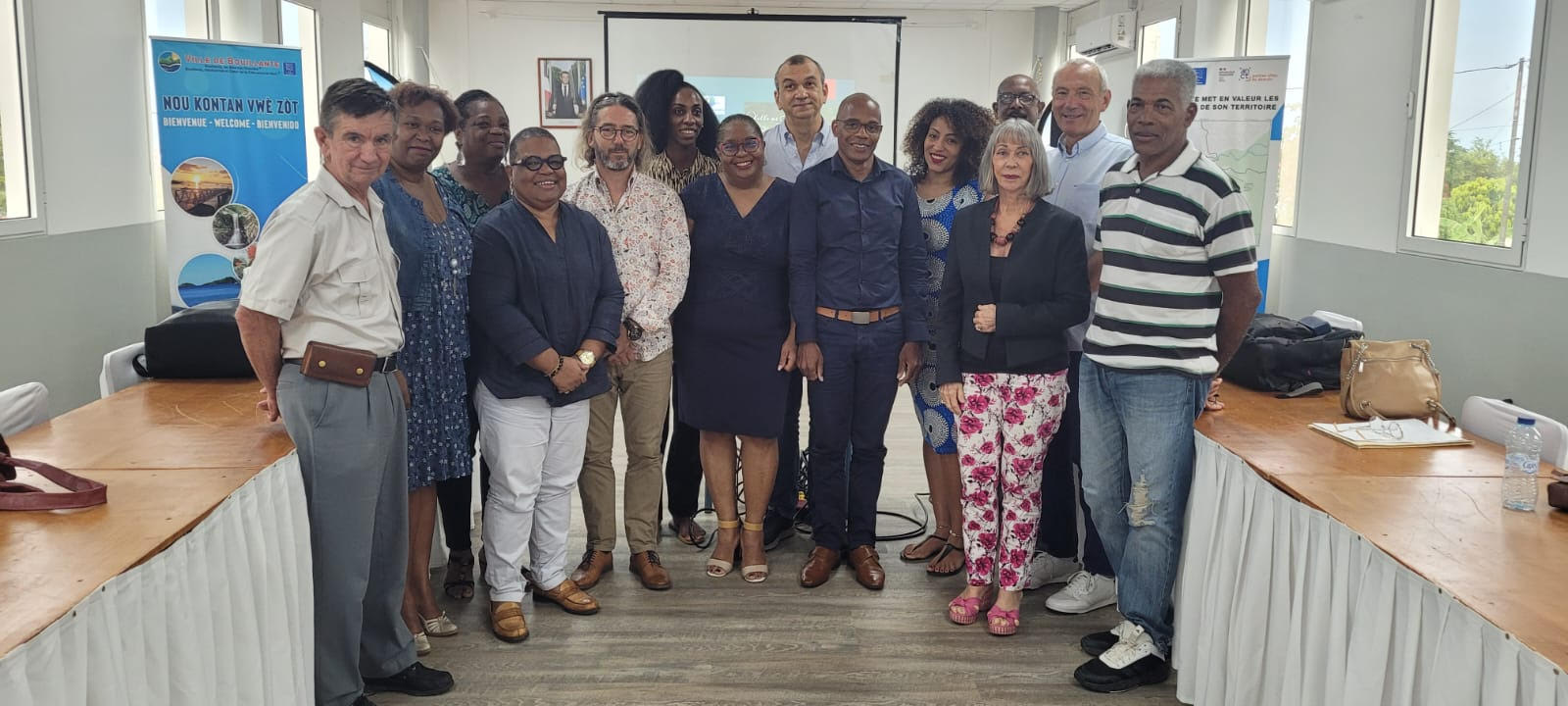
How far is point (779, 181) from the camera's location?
154 inches

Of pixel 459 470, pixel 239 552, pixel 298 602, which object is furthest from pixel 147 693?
pixel 459 470

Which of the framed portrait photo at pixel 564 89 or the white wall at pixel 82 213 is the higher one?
the framed portrait photo at pixel 564 89

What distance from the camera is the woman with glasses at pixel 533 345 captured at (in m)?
3.37

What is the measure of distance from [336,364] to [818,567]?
6.61 ft

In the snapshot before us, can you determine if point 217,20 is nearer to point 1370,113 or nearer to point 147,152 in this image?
point 147,152

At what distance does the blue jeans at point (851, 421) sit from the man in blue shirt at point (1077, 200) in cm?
60

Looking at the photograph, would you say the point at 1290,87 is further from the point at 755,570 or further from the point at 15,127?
the point at 15,127

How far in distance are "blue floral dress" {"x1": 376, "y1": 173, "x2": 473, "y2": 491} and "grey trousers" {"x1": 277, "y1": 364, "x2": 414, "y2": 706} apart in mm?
247

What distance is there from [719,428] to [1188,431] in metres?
1.63

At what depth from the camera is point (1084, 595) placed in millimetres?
3805

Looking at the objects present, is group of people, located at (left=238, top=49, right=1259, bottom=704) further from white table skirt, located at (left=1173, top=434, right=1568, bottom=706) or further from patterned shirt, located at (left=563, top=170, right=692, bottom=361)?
white table skirt, located at (left=1173, top=434, right=1568, bottom=706)

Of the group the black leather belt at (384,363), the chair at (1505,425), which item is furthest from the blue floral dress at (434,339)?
the chair at (1505,425)

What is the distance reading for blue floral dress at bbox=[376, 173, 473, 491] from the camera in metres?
3.08

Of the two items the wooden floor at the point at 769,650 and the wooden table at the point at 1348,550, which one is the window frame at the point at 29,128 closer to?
the wooden floor at the point at 769,650
